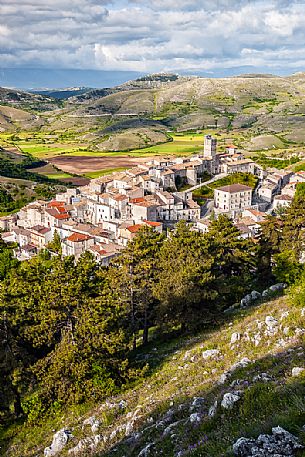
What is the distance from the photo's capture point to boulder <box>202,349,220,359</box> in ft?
77.2

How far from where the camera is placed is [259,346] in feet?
72.6

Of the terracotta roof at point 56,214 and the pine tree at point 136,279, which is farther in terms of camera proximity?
the terracotta roof at point 56,214

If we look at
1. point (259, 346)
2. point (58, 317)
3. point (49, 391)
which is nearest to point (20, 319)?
point (58, 317)

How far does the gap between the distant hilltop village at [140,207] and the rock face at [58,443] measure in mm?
39777

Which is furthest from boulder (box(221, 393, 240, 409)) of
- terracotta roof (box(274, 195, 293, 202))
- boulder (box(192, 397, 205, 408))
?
terracotta roof (box(274, 195, 293, 202))

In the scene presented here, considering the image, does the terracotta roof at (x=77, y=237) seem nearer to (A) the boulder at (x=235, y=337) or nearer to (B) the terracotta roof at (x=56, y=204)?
(B) the terracotta roof at (x=56, y=204)

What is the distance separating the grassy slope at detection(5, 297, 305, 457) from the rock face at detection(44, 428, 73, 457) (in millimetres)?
559

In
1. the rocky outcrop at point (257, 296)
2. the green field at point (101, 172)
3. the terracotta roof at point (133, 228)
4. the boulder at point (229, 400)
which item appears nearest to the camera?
the boulder at point (229, 400)

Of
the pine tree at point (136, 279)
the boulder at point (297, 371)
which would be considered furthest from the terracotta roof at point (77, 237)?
the boulder at point (297, 371)

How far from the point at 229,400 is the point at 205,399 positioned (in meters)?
3.13

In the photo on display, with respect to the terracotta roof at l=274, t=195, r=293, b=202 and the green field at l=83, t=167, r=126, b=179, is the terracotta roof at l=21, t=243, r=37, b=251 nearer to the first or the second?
the terracotta roof at l=274, t=195, r=293, b=202

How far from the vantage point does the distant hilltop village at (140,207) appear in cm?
6956

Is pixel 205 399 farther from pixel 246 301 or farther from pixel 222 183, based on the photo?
pixel 222 183

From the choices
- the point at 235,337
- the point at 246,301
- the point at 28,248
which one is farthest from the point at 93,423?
the point at 28,248
